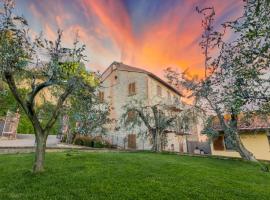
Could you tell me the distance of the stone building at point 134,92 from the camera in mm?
25438

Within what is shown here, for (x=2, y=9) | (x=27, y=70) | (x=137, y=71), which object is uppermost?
(x=137, y=71)

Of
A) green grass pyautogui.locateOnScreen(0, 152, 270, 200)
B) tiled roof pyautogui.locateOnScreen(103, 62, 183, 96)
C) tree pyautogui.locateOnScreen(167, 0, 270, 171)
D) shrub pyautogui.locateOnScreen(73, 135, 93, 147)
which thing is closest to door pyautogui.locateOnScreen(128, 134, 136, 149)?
shrub pyautogui.locateOnScreen(73, 135, 93, 147)

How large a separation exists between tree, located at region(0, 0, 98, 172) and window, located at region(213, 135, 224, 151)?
57.4ft

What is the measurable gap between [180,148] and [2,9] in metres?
25.8

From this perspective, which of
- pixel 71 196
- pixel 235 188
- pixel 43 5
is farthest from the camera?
pixel 43 5

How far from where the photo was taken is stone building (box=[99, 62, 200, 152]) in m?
25.4

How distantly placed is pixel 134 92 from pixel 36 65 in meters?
18.7

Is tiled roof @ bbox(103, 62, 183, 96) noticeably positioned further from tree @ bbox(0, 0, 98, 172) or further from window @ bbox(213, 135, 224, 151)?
tree @ bbox(0, 0, 98, 172)

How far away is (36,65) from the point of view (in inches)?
331

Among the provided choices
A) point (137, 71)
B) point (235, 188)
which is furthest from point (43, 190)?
point (137, 71)

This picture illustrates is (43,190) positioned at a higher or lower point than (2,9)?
lower

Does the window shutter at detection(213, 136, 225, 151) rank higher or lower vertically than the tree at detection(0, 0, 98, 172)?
lower

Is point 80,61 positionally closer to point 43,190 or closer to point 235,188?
point 43,190

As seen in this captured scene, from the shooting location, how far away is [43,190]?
586 centimetres
